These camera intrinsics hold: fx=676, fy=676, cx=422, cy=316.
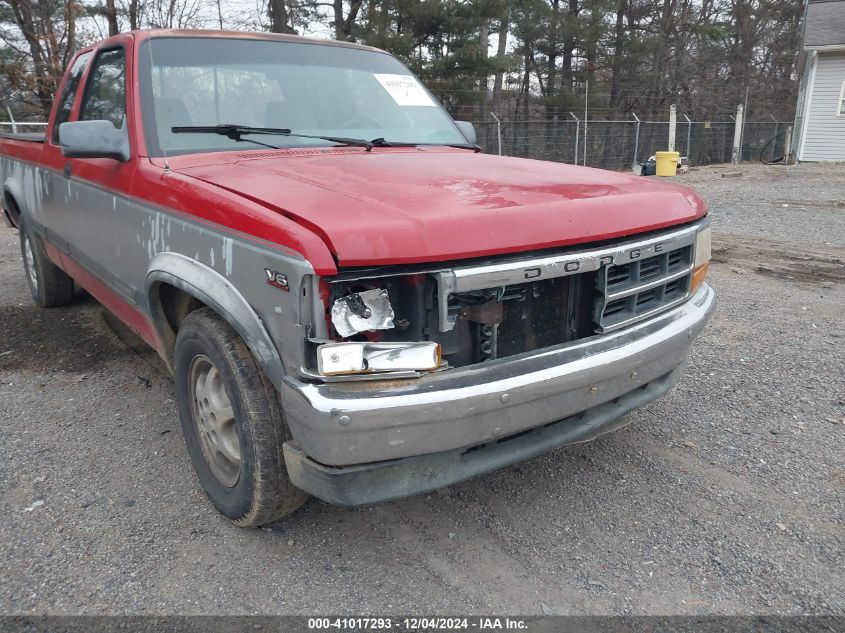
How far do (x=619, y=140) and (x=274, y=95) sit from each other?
65.9 ft

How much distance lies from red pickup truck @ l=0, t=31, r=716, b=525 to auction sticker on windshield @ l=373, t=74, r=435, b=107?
0.31 meters

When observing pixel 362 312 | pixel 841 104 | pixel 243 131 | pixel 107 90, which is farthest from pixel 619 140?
pixel 362 312

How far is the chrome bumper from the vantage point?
204 cm

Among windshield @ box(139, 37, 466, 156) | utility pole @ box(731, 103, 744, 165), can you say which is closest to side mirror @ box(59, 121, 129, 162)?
windshield @ box(139, 37, 466, 156)

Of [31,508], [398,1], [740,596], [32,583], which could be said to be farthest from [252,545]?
[398,1]

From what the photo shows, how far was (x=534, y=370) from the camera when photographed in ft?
7.55

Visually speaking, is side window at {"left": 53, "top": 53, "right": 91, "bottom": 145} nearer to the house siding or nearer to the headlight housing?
the headlight housing

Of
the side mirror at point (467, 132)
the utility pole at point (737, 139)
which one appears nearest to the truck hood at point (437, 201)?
the side mirror at point (467, 132)

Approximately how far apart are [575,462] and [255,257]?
1.89 m

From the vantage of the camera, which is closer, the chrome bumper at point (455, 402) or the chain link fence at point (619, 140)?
the chrome bumper at point (455, 402)

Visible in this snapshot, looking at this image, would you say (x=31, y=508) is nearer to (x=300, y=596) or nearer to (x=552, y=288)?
(x=300, y=596)

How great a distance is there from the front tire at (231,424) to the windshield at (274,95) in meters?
1.02

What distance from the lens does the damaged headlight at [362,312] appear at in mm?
2109

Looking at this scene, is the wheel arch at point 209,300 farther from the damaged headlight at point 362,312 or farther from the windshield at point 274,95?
the windshield at point 274,95
